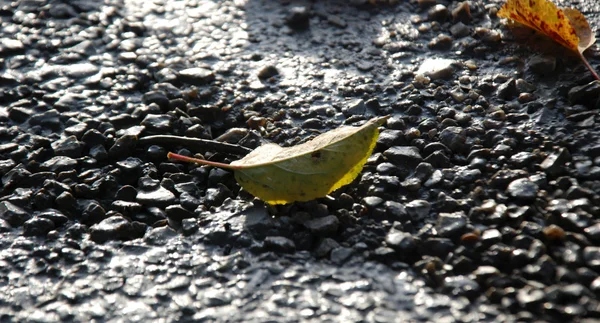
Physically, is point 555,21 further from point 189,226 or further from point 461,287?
point 189,226

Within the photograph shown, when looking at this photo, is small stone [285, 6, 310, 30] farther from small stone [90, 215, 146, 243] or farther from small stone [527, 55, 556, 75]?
small stone [90, 215, 146, 243]

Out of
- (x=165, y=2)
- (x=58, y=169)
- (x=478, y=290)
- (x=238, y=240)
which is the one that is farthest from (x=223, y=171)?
(x=165, y=2)

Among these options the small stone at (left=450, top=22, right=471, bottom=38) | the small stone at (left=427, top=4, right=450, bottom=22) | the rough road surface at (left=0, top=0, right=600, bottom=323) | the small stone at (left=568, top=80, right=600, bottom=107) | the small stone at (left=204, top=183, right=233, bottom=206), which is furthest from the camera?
the small stone at (left=427, top=4, right=450, bottom=22)

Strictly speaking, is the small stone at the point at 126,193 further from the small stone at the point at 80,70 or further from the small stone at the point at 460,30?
the small stone at the point at 460,30

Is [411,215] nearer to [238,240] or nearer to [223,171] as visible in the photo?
[238,240]

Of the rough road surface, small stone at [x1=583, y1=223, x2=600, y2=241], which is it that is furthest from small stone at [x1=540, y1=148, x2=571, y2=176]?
small stone at [x1=583, y1=223, x2=600, y2=241]
